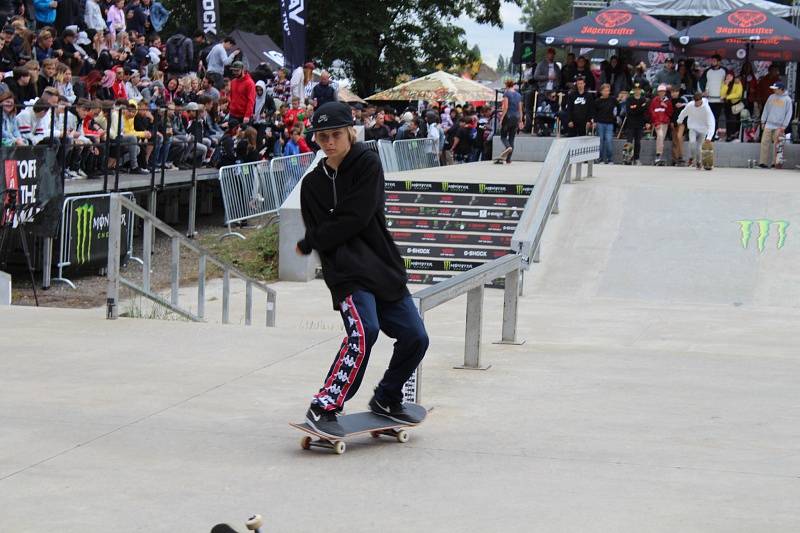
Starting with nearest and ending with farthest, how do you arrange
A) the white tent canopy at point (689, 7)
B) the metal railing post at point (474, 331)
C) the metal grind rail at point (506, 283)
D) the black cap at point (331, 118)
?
the black cap at point (331, 118) < the metal grind rail at point (506, 283) < the metal railing post at point (474, 331) < the white tent canopy at point (689, 7)

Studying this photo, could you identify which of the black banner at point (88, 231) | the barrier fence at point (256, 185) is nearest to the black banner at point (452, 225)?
the barrier fence at point (256, 185)

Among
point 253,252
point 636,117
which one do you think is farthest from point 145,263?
point 636,117

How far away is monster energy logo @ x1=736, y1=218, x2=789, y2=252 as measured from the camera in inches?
699

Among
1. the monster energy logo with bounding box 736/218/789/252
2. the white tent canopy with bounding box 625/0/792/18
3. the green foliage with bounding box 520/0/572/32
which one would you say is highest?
the green foliage with bounding box 520/0/572/32

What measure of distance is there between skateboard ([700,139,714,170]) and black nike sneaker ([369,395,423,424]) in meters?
20.6

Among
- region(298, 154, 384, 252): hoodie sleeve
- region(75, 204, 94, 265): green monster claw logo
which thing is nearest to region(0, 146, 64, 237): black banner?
region(75, 204, 94, 265): green monster claw logo

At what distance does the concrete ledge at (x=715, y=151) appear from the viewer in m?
27.4

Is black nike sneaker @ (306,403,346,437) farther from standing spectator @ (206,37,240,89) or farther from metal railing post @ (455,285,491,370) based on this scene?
standing spectator @ (206,37,240,89)

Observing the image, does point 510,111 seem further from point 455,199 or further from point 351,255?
point 351,255

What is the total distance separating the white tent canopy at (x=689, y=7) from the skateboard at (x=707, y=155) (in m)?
6.96

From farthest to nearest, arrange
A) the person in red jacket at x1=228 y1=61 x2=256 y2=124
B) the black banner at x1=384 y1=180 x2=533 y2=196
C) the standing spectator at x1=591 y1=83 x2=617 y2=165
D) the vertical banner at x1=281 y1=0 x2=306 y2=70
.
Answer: the vertical banner at x1=281 y1=0 x2=306 y2=70
the standing spectator at x1=591 y1=83 x2=617 y2=165
the person in red jacket at x1=228 y1=61 x2=256 y2=124
the black banner at x1=384 y1=180 x2=533 y2=196

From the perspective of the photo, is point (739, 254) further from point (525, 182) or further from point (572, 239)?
point (525, 182)

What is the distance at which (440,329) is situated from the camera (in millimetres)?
13594

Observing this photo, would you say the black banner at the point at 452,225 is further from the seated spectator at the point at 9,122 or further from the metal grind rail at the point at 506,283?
the seated spectator at the point at 9,122
